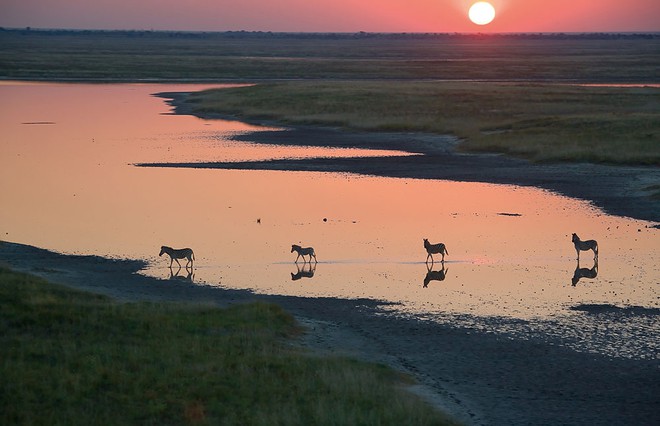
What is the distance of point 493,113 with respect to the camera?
74500mm

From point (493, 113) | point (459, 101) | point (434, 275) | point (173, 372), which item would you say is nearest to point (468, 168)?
point (434, 275)

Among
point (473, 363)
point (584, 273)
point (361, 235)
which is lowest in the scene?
point (473, 363)

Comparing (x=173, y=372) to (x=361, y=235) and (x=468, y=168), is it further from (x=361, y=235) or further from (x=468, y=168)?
(x=468, y=168)

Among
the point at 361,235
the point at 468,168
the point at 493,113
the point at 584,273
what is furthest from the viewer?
the point at 493,113

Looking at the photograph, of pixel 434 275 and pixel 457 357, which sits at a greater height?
pixel 434 275

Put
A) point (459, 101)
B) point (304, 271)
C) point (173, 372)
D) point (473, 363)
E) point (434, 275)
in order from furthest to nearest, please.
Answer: point (459, 101)
point (304, 271)
point (434, 275)
point (473, 363)
point (173, 372)

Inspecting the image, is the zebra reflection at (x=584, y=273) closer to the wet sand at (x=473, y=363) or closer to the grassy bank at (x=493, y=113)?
the wet sand at (x=473, y=363)

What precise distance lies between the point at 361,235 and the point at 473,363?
1414 cm

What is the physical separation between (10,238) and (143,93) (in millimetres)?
73555

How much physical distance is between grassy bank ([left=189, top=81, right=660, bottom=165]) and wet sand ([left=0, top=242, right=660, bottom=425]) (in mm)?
29116

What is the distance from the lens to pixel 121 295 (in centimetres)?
2433

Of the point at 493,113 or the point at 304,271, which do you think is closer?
the point at 304,271

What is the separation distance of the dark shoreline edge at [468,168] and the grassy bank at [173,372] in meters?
20.0

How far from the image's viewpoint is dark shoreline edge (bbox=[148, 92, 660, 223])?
39969mm
